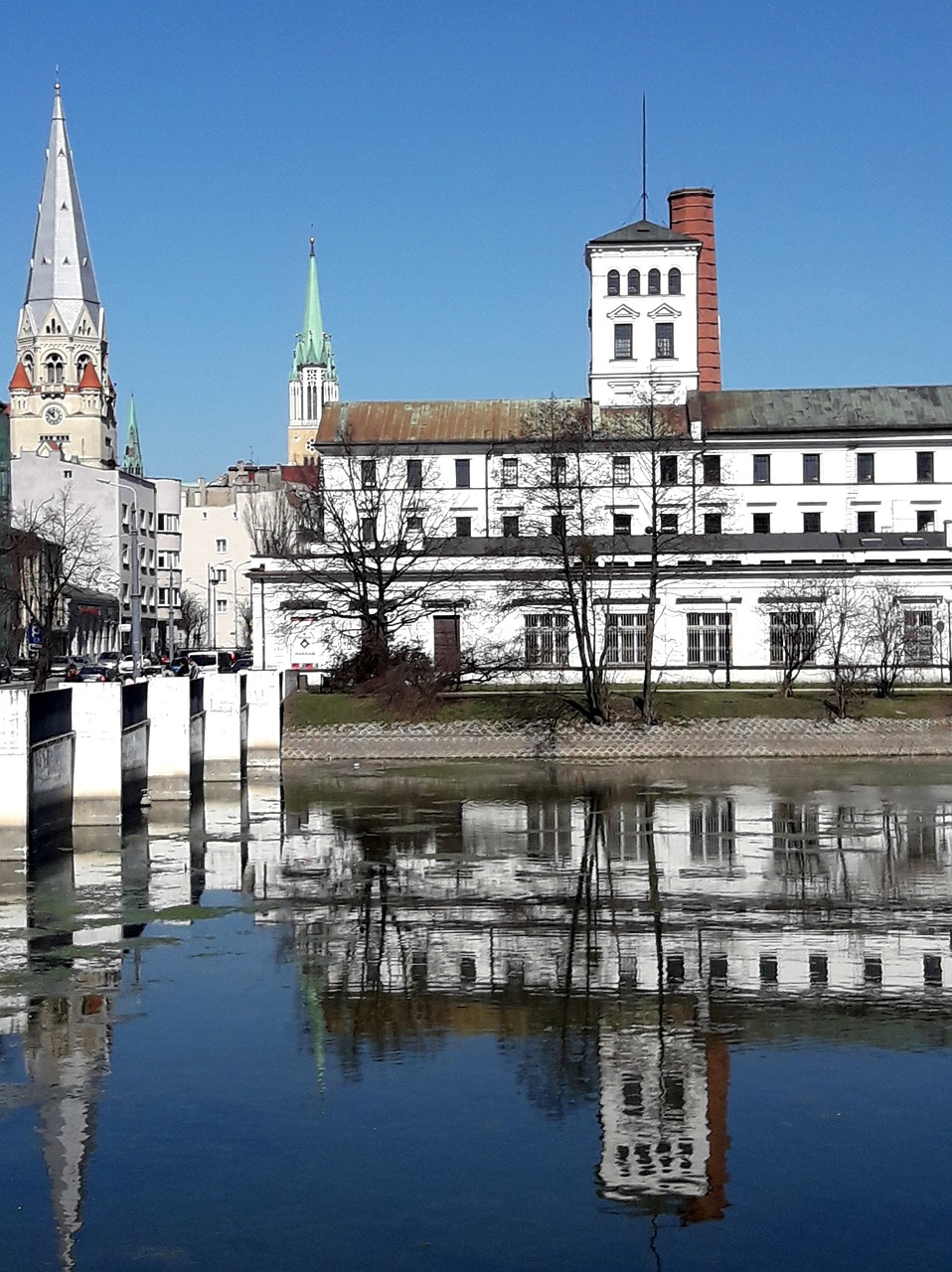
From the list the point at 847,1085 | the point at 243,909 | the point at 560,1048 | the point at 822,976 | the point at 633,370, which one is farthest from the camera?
the point at 633,370

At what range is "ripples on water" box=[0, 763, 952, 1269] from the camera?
12.9 metres

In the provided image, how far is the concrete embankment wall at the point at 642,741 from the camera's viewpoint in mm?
56500

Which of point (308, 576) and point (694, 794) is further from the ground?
point (308, 576)

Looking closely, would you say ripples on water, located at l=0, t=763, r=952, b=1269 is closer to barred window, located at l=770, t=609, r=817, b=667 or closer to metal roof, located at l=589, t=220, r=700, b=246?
barred window, located at l=770, t=609, r=817, b=667

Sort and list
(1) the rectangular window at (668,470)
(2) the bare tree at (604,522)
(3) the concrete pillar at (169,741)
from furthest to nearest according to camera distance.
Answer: (1) the rectangular window at (668,470)
(2) the bare tree at (604,522)
(3) the concrete pillar at (169,741)

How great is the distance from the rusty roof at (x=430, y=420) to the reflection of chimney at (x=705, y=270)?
12.3m

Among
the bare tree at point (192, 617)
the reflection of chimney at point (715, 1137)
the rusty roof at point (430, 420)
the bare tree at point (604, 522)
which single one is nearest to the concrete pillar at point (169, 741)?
the bare tree at point (604, 522)

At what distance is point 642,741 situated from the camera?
5703 centimetres

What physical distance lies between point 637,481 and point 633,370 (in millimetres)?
11381

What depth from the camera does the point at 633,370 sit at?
8781 centimetres

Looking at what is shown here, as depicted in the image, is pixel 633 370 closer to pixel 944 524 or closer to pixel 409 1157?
pixel 944 524

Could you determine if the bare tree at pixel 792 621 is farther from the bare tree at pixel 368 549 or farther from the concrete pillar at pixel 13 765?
the concrete pillar at pixel 13 765

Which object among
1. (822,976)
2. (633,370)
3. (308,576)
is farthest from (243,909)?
(633,370)

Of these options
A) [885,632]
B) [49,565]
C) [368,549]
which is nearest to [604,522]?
[368,549]
